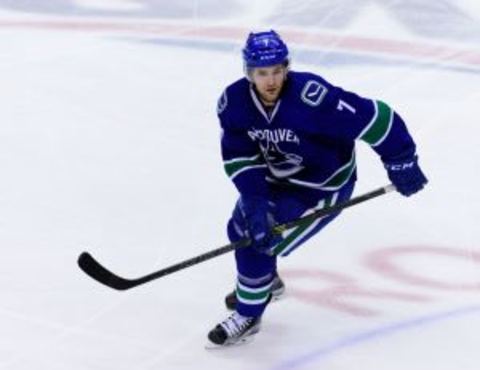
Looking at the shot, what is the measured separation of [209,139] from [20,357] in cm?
191

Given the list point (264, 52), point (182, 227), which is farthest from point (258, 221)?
point (182, 227)

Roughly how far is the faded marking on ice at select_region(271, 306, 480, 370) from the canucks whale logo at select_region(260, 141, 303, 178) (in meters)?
0.47

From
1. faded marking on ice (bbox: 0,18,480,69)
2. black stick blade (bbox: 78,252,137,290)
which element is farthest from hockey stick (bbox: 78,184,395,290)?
faded marking on ice (bbox: 0,18,480,69)

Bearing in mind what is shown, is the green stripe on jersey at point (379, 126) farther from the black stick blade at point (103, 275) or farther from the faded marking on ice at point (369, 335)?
the black stick blade at point (103, 275)

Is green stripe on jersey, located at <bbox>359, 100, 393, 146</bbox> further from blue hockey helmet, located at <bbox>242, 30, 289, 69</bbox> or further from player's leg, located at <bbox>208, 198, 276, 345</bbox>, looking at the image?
player's leg, located at <bbox>208, 198, 276, 345</bbox>

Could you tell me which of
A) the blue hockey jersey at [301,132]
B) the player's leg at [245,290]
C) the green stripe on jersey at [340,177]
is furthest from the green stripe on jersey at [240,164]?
the green stripe on jersey at [340,177]

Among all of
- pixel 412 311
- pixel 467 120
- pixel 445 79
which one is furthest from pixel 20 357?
pixel 445 79

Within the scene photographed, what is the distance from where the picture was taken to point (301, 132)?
115 inches

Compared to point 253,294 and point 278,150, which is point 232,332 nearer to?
point 253,294

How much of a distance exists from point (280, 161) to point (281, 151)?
0.22ft

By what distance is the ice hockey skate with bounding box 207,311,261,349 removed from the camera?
9.94 feet

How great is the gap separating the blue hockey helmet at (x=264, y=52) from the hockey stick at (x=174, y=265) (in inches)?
17.4

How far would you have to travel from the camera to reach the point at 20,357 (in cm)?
295

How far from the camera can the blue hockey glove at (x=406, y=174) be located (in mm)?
2926
